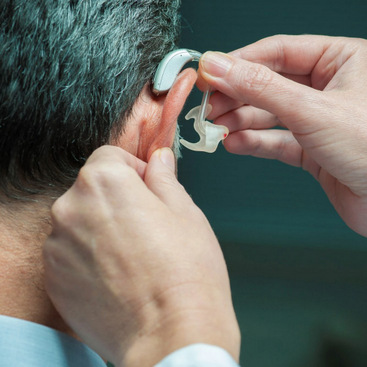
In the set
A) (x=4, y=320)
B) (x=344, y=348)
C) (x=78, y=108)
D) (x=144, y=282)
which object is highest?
(x=78, y=108)

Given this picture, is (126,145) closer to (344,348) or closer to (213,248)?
(213,248)

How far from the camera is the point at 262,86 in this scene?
2.80 feet

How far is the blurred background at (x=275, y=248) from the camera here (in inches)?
60.4

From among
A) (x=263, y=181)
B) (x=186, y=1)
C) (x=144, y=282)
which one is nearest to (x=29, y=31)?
(x=144, y=282)

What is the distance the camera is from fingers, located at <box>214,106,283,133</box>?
1.09 meters

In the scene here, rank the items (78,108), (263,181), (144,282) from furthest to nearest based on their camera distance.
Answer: (263,181), (78,108), (144,282)

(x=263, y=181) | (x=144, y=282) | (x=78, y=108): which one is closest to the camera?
(x=144, y=282)

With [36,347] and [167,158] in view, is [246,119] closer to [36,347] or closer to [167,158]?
[167,158]

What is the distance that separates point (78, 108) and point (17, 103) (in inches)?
3.2

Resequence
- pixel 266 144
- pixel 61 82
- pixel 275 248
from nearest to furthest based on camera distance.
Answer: pixel 61 82 < pixel 266 144 < pixel 275 248

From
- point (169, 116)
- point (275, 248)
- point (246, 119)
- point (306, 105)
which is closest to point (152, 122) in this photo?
point (169, 116)

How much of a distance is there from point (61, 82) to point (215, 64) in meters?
0.31

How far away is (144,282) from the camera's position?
58 centimetres

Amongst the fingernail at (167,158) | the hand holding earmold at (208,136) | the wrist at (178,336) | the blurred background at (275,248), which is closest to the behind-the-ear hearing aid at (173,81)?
the hand holding earmold at (208,136)
